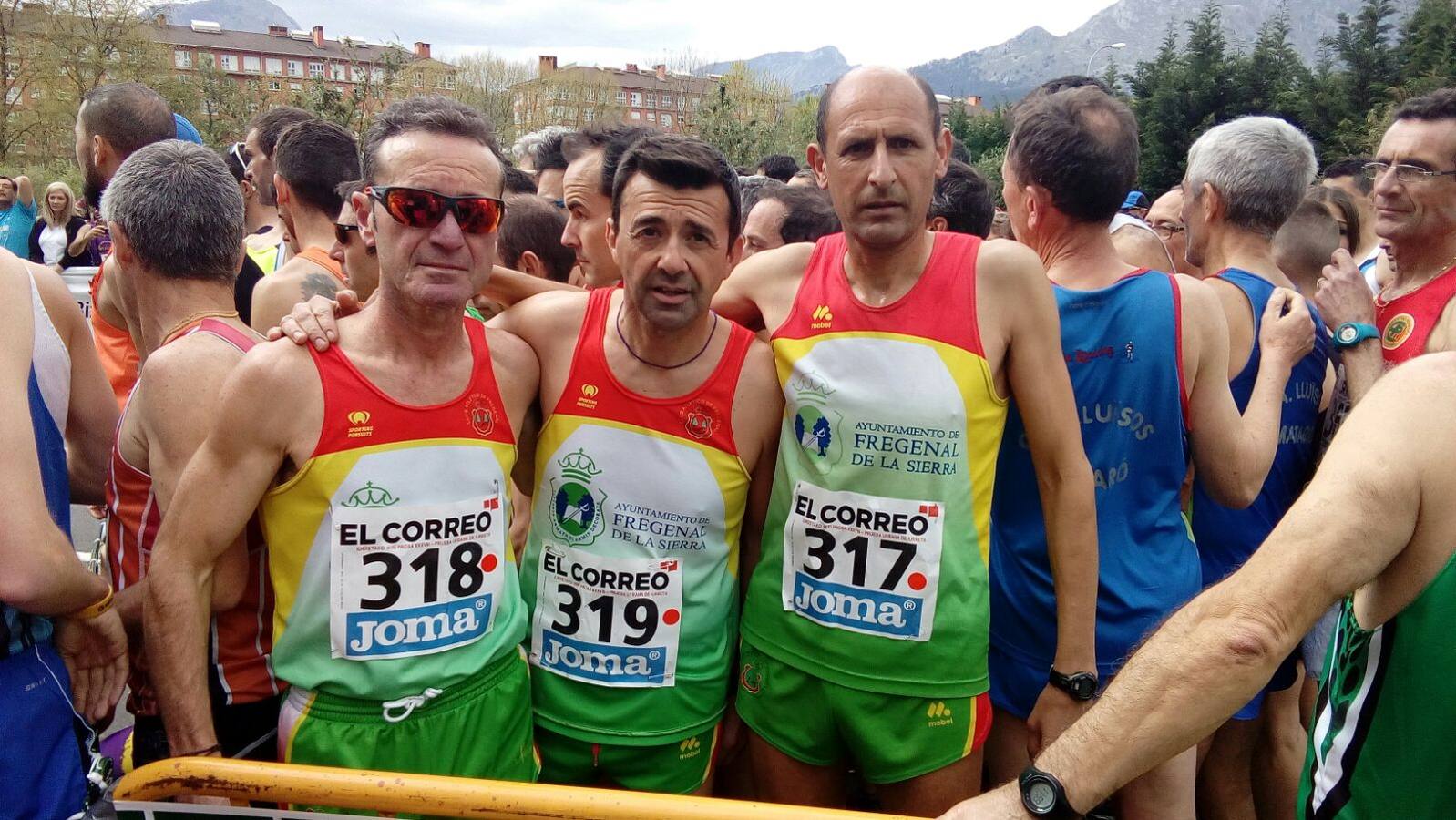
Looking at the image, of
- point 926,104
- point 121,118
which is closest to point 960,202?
point 926,104

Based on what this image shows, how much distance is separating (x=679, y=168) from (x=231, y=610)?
1761mm

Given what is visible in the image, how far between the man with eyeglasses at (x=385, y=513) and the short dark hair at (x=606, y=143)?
2.19 feet

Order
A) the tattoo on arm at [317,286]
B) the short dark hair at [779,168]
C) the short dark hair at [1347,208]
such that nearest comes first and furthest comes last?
the tattoo on arm at [317,286]
the short dark hair at [1347,208]
the short dark hair at [779,168]

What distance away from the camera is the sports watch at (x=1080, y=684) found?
8.42ft

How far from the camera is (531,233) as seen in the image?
424 cm

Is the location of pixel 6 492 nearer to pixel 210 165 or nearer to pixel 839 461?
pixel 210 165

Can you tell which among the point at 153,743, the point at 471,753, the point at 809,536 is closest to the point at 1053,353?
the point at 809,536

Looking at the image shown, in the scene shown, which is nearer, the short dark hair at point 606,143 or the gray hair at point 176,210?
the gray hair at point 176,210

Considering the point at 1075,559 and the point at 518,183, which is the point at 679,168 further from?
the point at 518,183

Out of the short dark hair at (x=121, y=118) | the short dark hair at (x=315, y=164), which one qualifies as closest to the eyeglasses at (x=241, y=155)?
the short dark hair at (x=121, y=118)

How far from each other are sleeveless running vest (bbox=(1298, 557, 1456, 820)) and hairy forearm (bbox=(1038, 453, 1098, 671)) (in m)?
0.75

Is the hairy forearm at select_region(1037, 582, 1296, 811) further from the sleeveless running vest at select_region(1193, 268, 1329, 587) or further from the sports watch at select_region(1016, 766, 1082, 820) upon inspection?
the sleeveless running vest at select_region(1193, 268, 1329, 587)

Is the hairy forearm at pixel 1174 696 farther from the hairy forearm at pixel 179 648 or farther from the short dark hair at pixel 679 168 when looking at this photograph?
the hairy forearm at pixel 179 648

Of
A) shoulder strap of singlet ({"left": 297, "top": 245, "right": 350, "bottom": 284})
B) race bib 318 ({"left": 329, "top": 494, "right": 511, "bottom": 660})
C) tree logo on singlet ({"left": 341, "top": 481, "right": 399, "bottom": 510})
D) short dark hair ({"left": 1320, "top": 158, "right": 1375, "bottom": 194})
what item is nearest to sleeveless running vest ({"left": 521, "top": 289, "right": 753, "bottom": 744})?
race bib 318 ({"left": 329, "top": 494, "right": 511, "bottom": 660})
